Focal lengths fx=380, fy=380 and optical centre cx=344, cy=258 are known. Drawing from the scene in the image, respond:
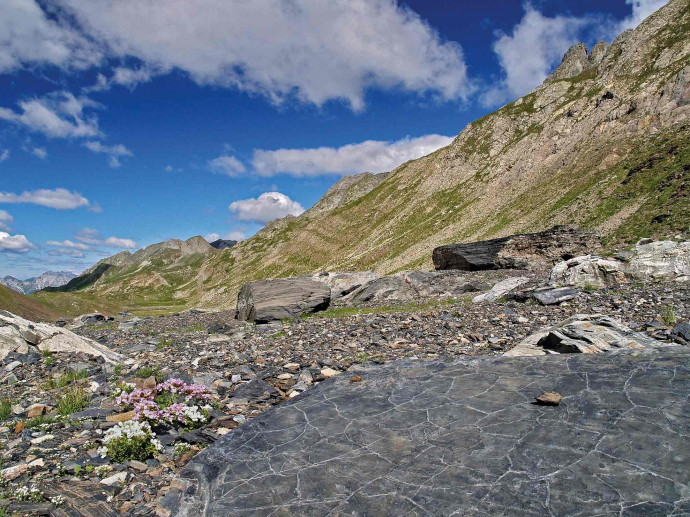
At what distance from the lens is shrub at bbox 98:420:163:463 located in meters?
6.45

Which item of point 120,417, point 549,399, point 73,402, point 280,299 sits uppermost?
point 280,299

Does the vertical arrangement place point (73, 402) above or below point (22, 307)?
below

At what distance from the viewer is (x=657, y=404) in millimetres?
5938

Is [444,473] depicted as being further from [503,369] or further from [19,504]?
[19,504]

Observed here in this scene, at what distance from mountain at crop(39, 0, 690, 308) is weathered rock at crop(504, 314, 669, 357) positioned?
2903 centimetres

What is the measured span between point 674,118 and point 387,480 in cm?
6923

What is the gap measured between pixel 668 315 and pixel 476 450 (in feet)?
33.3

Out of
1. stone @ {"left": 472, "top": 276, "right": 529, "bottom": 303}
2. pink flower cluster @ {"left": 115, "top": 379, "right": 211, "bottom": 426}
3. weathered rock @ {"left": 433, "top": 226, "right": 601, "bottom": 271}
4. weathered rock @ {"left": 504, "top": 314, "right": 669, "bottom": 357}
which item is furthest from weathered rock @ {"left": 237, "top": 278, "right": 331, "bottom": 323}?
weathered rock @ {"left": 433, "top": 226, "right": 601, "bottom": 271}

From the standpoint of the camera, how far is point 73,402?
344 inches

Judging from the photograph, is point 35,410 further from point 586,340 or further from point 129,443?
point 586,340

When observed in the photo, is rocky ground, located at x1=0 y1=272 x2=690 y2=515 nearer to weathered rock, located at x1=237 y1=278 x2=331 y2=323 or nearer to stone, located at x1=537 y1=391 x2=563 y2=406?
weathered rock, located at x1=237 y1=278 x2=331 y2=323

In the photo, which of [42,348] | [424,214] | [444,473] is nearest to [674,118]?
[424,214]

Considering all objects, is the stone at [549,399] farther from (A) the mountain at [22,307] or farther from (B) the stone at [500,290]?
(A) the mountain at [22,307]

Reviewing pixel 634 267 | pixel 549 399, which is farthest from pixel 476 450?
pixel 634 267
